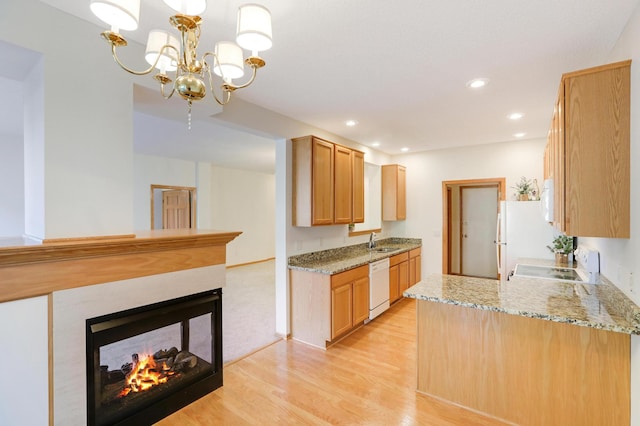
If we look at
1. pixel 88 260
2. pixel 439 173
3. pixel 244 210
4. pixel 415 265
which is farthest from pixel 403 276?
pixel 244 210

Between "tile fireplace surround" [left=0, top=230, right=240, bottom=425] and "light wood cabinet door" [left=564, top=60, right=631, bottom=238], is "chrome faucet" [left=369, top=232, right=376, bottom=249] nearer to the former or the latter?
"light wood cabinet door" [left=564, top=60, right=631, bottom=238]

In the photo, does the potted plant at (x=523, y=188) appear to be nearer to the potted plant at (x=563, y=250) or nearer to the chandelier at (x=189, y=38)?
the potted plant at (x=563, y=250)

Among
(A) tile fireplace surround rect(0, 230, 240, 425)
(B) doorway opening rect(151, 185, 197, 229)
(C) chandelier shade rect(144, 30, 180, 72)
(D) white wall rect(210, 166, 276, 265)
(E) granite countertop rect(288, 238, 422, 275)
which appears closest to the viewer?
(C) chandelier shade rect(144, 30, 180, 72)

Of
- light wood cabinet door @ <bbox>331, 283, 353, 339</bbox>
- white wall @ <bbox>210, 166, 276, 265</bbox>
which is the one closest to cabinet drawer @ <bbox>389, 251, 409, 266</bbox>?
light wood cabinet door @ <bbox>331, 283, 353, 339</bbox>

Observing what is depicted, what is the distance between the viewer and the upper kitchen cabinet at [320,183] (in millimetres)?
3518

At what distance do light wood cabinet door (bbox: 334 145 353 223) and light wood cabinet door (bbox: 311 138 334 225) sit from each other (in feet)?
0.38

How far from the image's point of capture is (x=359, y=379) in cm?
267

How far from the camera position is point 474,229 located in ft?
21.3

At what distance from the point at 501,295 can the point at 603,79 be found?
151 centimetres

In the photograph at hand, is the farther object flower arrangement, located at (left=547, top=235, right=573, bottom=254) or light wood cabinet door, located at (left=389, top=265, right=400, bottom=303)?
light wood cabinet door, located at (left=389, top=265, right=400, bottom=303)

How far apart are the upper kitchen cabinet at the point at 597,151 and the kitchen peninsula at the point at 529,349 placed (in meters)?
0.54

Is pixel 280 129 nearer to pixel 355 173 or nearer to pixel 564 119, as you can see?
pixel 355 173

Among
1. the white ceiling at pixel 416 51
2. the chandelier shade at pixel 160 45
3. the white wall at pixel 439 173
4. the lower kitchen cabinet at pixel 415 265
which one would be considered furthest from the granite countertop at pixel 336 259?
the chandelier shade at pixel 160 45

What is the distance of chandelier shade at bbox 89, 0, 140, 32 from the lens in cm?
106
